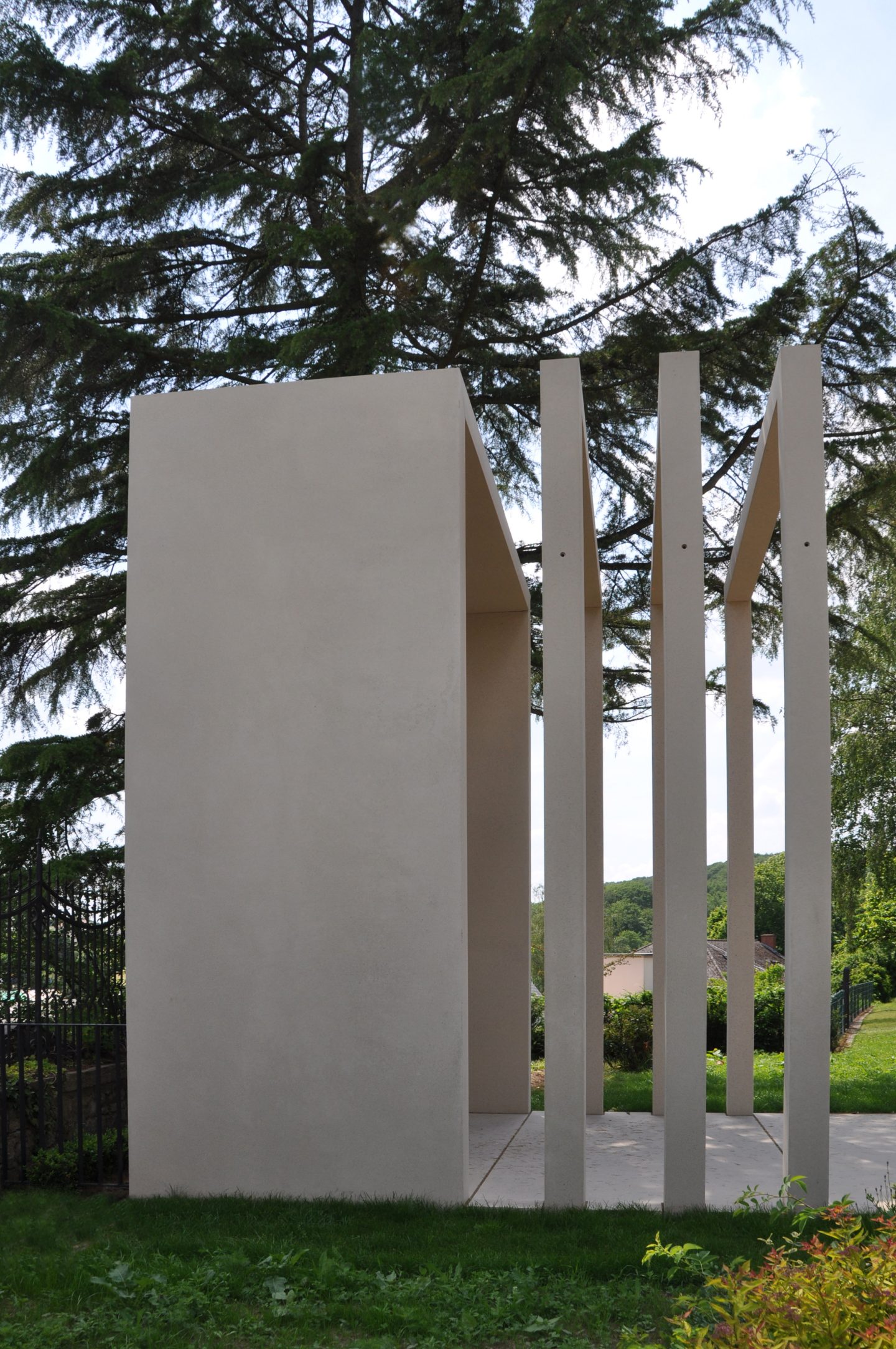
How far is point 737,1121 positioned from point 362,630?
5351 mm

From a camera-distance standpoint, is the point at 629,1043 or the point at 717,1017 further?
the point at 717,1017

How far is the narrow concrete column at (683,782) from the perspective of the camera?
6.01 m

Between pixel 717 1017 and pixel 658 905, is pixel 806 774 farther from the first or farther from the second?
pixel 717 1017

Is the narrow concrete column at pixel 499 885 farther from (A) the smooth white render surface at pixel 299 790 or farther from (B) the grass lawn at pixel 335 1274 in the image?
(B) the grass lawn at pixel 335 1274

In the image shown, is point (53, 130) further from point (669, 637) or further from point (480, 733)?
point (669, 637)

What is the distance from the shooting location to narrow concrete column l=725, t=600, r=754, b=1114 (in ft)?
29.9

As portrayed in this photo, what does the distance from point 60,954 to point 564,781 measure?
395 cm

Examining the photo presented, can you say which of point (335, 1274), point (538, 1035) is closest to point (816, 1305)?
point (335, 1274)

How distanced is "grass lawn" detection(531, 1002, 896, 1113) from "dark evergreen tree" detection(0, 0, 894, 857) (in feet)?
17.3

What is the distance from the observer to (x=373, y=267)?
11.5 meters

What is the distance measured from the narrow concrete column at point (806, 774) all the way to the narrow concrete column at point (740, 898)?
3046 mm

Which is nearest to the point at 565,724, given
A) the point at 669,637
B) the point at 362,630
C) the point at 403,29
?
the point at 669,637

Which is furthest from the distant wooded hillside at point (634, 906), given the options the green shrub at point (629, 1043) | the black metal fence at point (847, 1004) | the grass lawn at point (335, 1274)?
the grass lawn at point (335, 1274)

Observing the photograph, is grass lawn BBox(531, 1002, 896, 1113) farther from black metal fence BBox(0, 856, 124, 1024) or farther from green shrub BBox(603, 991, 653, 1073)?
black metal fence BBox(0, 856, 124, 1024)
